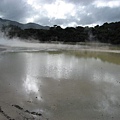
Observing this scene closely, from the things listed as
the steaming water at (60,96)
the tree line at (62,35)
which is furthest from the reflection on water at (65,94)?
the tree line at (62,35)

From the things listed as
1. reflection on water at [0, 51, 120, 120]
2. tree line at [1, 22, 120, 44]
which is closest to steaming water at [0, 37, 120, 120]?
reflection on water at [0, 51, 120, 120]

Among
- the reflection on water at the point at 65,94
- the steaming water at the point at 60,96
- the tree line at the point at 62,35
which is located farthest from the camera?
the tree line at the point at 62,35

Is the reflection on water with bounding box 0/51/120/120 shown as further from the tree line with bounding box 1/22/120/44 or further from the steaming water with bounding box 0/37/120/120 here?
the tree line with bounding box 1/22/120/44

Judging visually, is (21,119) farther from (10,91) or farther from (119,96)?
(119,96)

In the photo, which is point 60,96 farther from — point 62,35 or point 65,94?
point 62,35

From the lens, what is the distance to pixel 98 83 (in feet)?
46.0

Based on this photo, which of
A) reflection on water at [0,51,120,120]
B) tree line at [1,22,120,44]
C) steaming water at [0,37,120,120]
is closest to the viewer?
steaming water at [0,37,120,120]

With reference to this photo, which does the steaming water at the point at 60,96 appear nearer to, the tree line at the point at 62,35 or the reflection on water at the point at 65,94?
the reflection on water at the point at 65,94

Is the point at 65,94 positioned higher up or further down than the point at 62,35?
further down

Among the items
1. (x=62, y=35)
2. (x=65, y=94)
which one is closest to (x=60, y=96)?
(x=65, y=94)

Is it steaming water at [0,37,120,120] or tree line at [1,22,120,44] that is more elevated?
tree line at [1,22,120,44]

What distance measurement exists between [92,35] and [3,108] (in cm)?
8039

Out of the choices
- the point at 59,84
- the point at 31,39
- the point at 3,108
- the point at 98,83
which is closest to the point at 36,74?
the point at 59,84

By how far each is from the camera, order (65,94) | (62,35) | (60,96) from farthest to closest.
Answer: (62,35) → (65,94) → (60,96)
